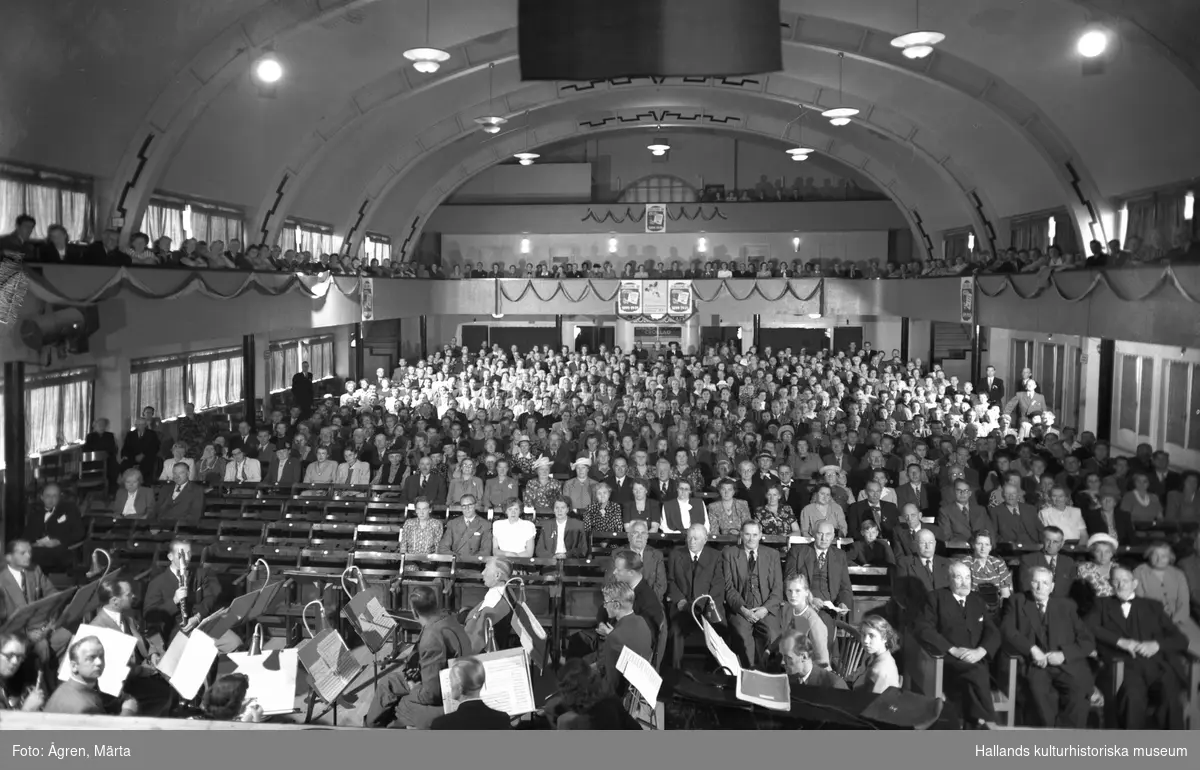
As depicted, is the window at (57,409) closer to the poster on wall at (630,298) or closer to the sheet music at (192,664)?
the sheet music at (192,664)

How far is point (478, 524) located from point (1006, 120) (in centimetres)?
1399

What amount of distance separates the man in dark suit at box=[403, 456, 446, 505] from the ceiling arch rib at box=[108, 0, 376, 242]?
704cm

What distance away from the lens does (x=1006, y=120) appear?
18078mm

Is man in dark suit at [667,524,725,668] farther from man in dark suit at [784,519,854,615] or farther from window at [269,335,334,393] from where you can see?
window at [269,335,334,393]

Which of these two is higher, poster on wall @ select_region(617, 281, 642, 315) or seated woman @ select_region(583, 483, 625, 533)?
poster on wall @ select_region(617, 281, 642, 315)

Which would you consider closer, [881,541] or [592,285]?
[881,541]

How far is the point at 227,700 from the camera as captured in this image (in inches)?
200

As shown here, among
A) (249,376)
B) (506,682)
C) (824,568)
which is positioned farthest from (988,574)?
(249,376)

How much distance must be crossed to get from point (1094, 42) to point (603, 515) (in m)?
9.16

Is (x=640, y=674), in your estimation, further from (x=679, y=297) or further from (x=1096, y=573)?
(x=679, y=297)

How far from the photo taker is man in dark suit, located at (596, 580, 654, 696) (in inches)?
236

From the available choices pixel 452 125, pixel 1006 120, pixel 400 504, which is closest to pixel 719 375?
pixel 1006 120

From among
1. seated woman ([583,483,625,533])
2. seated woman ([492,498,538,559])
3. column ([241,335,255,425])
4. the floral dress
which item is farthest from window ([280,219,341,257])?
the floral dress

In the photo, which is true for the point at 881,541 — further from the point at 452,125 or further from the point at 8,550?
the point at 452,125
